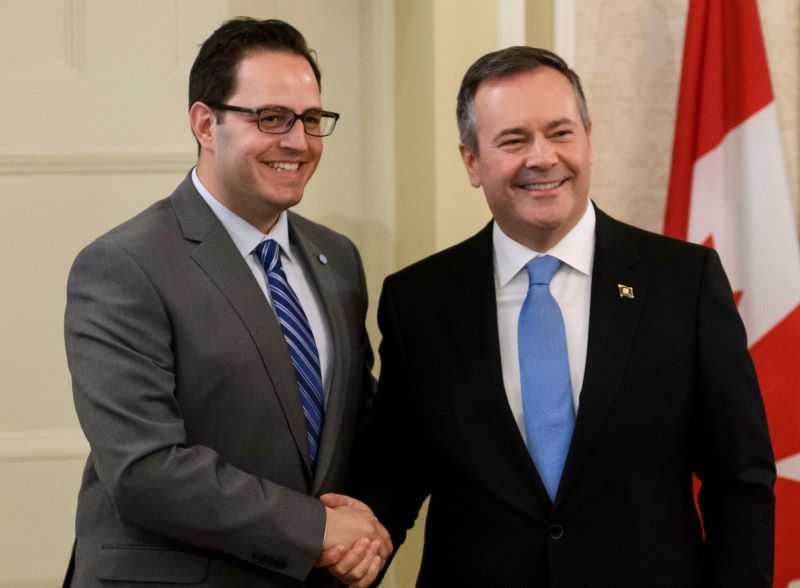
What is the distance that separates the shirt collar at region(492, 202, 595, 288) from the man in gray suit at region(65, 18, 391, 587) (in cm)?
32

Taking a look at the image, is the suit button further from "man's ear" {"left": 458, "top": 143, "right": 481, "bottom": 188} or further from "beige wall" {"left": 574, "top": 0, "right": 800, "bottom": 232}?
"beige wall" {"left": 574, "top": 0, "right": 800, "bottom": 232}

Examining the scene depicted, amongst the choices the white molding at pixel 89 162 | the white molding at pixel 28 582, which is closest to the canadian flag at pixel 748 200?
the white molding at pixel 89 162

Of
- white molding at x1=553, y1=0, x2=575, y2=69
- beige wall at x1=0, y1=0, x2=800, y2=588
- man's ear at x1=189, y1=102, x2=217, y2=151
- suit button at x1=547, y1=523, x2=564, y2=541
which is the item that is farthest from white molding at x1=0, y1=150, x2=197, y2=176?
suit button at x1=547, y1=523, x2=564, y2=541

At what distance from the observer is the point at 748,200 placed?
246 centimetres

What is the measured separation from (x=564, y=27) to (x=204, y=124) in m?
1.02

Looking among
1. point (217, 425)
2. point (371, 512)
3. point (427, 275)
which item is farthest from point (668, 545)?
point (217, 425)

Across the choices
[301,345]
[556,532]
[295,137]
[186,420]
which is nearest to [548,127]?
[295,137]

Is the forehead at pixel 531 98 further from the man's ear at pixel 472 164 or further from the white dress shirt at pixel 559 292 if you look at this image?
the white dress shirt at pixel 559 292

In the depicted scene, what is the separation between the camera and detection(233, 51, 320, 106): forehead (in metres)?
1.90

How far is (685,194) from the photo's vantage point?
2.50 meters

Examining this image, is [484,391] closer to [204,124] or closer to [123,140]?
[204,124]

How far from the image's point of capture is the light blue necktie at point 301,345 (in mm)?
1888

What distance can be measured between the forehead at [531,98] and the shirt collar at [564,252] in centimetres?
19

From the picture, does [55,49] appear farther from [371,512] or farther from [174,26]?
[371,512]
